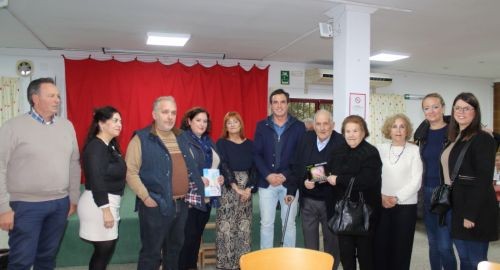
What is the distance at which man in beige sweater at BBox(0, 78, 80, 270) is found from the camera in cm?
224

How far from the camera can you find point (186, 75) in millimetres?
6441

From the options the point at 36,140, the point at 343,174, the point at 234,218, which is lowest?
the point at 234,218

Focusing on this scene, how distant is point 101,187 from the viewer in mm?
2232

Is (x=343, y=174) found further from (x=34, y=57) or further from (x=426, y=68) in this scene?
(x=426, y=68)

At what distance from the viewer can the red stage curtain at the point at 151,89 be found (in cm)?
592

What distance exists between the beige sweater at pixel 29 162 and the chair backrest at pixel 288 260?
138 cm

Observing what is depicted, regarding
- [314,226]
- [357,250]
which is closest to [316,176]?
[314,226]

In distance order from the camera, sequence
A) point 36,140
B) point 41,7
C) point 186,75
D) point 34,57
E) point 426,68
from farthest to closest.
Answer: point 426,68 < point 186,75 < point 34,57 < point 41,7 < point 36,140

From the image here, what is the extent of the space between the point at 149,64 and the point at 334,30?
343 cm

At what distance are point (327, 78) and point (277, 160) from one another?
4.25 m

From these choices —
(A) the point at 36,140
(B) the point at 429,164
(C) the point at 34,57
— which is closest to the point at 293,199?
(B) the point at 429,164

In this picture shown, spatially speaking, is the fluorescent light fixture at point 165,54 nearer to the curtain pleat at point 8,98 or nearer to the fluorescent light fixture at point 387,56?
the curtain pleat at point 8,98

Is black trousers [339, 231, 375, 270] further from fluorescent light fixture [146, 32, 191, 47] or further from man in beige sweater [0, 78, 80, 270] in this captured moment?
fluorescent light fixture [146, 32, 191, 47]

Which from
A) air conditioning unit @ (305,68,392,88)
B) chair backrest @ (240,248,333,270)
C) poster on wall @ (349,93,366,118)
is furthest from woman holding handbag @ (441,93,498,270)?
air conditioning unit @ (305,68,392,88)
